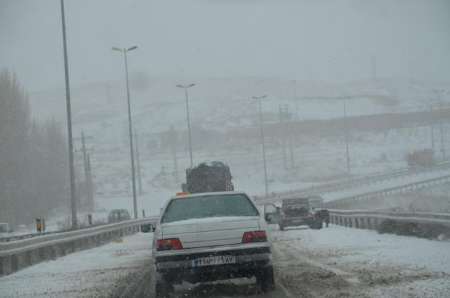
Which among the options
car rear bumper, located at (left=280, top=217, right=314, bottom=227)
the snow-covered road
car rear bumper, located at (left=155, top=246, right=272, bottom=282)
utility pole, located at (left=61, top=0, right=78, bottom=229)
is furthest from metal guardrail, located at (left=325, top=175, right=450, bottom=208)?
car rear bumper, located at (left=155, top=246, right=272, bottom=282)

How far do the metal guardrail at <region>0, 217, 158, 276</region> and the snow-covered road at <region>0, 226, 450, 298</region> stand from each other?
374 millimetres

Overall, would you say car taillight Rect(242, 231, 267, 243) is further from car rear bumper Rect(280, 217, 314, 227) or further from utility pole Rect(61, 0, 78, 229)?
car rear bumper Rect(280, 217, 314, 227)

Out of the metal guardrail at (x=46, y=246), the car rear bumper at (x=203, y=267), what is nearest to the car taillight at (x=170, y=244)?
the car rear bumper at (x=203, y=267)

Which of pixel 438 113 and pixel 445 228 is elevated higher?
pixel 438 113

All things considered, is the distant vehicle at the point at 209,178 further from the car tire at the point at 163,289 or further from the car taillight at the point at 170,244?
the car taillight at the point at 170,244

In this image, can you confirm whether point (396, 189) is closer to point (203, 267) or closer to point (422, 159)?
point (422, 159)

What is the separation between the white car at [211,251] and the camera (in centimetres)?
1088

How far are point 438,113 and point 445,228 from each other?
264 ft

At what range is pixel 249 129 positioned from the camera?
454 ft

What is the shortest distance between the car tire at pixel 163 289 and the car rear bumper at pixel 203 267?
0.17m

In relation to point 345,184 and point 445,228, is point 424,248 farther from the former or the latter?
point 345,184

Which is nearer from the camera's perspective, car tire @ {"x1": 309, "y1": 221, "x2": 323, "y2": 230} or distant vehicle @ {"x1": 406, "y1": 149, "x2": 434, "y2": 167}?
car tire @ {"x1": 309, "y1": 221, "x2": 323, "y2": 230}

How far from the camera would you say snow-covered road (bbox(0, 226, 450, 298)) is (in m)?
11.1

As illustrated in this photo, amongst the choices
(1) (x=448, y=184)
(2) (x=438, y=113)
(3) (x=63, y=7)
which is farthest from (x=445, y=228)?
(2) (x=438, y=113)
